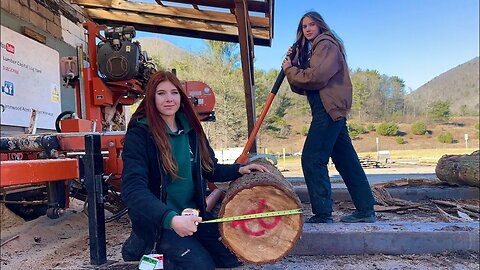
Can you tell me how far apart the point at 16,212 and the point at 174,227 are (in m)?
3.67

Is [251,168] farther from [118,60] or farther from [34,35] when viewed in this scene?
[34,35]

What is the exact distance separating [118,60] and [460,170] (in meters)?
4.11

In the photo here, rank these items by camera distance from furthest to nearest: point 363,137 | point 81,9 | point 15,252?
point 363,137 → point 81,9 → point 15,252

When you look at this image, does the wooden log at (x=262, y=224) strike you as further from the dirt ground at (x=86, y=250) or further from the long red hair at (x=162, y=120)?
the dirt ground at (x=86, y=250)

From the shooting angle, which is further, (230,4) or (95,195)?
(230,4)

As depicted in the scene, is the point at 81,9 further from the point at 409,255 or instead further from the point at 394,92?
the point at 394,92

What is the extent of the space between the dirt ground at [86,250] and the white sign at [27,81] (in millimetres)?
1691

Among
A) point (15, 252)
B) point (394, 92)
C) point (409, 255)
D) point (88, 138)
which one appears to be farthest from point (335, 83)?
point (394, 92)

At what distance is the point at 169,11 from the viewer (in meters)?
Answer: 7.88

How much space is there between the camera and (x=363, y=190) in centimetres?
346

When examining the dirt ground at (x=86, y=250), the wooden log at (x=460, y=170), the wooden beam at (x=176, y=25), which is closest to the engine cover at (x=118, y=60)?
the dirt ground at (x=86, y=250)

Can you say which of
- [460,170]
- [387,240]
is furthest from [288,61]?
[460,170]

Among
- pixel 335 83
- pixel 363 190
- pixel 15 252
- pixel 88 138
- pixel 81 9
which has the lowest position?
pixel 15 252

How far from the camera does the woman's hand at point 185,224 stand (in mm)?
1891
